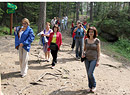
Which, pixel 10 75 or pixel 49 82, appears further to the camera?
pixel 10 75

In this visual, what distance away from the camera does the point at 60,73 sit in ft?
18.7

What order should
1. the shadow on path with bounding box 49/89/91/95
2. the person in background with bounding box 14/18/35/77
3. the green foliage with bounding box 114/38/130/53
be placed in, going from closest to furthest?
the shadow on path with bounding box 49/89/91/95 → the person in background with bounding box 14/18/35/77 → the green foliage with bounding box 114/38/130/53

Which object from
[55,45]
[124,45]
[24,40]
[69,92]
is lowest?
[69,92]

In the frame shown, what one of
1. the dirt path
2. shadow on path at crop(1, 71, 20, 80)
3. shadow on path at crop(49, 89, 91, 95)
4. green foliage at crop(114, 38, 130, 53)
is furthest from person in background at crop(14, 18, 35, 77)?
green foliage at crop(114, 38, 130, 53)

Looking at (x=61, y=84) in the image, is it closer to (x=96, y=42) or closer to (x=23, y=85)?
(x=23, y=85)

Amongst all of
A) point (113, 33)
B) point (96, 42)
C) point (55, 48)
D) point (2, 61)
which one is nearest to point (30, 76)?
point (55, 48)

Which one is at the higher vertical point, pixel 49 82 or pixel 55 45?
pixel 55 45

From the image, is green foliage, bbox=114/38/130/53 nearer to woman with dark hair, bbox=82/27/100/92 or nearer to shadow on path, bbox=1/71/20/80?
woman with dark hair, bbox=82/27/100/92

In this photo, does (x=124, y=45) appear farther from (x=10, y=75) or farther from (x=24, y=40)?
Answer: (x=10, y=75)

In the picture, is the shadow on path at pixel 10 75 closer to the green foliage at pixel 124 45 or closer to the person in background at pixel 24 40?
the person in background at pixel 24 40

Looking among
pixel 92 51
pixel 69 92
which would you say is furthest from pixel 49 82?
pixel 92 51

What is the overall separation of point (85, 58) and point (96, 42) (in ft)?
1.99

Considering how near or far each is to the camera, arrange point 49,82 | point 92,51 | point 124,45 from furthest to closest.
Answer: point 124,45
point 49,82
point 92,51

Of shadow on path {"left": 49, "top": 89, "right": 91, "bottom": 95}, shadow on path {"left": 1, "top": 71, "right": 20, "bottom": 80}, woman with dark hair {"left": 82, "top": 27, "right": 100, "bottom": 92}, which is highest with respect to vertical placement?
woman with dark hair {"left": 82, "top": 27, "right": 100, "bottom": 92}
